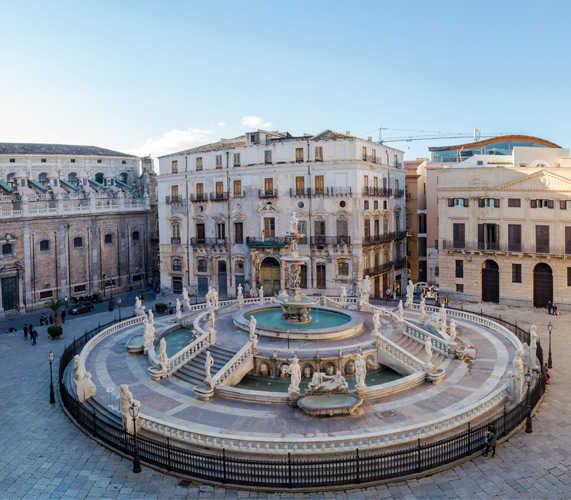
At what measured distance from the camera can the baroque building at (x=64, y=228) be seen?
4238 cm

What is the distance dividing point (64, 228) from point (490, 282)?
36295 mm

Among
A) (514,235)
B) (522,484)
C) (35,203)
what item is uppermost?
(35,203)

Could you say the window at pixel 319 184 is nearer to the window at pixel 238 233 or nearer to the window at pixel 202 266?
the window at pixel 238 233

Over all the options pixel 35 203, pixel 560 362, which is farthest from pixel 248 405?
pixel 35 203

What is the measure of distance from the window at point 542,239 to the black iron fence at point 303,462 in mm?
25935

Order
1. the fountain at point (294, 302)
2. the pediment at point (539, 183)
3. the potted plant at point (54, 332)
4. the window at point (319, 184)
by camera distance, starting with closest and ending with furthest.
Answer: the fountain at point (294, 302) < the potted plant at point (54, 332) < the pediment at point (539, 183) < the window at point (319, 184)

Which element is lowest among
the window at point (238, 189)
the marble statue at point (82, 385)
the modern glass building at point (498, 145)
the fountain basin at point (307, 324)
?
the marble statue at point (82, 385)

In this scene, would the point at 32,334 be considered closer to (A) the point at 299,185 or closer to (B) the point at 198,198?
(B) the point at 198,198

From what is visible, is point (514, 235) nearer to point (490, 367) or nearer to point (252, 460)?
point (490, 367)

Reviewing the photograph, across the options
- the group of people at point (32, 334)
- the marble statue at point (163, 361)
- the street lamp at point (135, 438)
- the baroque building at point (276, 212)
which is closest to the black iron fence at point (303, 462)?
the street lamp at point (135, 438)

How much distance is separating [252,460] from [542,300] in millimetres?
32067

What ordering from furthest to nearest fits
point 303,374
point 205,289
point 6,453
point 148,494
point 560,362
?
1. point 205,289
2. point 560,362
3. point 303,374
4. point 6,453
5. point 148,494

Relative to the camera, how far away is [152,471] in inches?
637

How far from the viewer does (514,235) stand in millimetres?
40938
